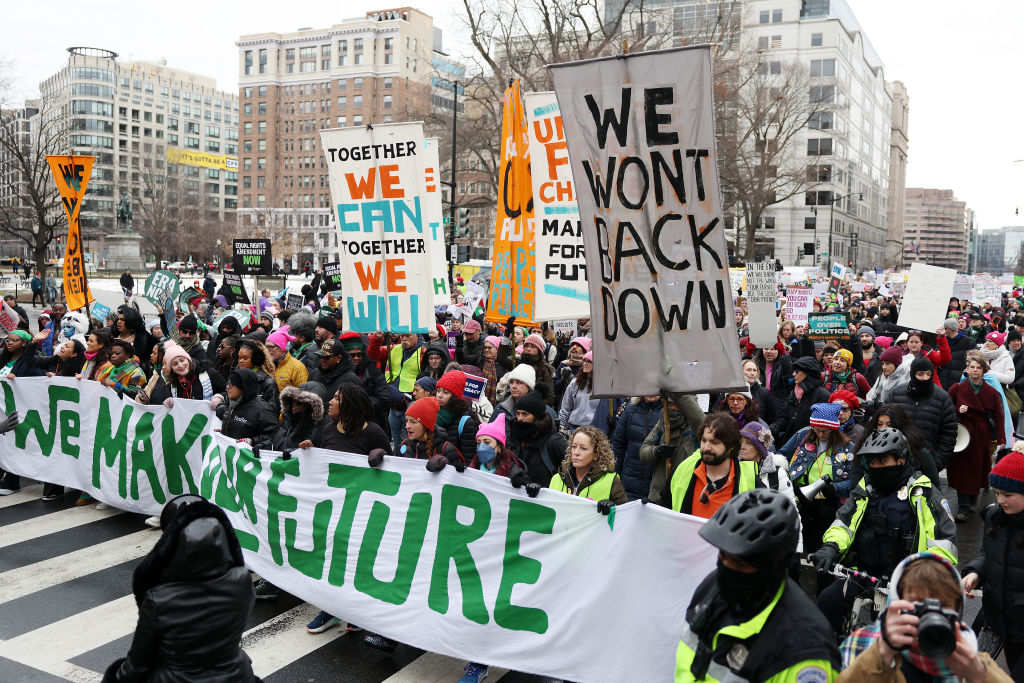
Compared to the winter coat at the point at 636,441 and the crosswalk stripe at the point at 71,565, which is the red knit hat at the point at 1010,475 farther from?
the crosswalk stripe at the point at 71,565

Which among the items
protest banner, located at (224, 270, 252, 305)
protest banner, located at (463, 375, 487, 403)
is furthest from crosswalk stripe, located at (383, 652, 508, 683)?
protest banner, located at (224, 270, 252, 305)

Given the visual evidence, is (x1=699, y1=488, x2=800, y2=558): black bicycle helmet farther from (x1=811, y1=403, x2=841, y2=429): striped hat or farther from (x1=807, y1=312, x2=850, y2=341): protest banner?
(x1=807, y1=312, x2=850, y2=341): protest banner

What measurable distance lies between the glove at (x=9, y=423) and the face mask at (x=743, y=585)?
8.65 m

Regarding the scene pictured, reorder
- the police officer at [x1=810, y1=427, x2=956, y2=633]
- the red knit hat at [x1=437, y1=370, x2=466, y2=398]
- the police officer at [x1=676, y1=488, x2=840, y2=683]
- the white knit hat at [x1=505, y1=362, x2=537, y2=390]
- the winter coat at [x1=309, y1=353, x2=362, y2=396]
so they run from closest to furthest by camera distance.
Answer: the police officer at [x1=676, y1=488, x2=840, y2=683]
the police officer at [x1=810, y1=427, x2=956, y2=633]
the red knit hat at [x1=437, y1=370, x2=466, y2=398]
the white knit hat at [x1=505, y1=362, x2=537, y2=390]
the winter coat at [x1=309, y1=353, x2=362, y2=396]

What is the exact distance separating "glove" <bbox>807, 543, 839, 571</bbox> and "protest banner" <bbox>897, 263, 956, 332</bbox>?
9.46m

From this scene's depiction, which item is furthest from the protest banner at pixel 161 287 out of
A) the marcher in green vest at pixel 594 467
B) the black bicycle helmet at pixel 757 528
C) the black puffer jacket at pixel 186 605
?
the black bicycle helmet at pixel 757 528

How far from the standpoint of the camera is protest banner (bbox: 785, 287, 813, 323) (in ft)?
52.3

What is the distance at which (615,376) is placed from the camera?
4.85 meters

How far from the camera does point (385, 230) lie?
8.60m

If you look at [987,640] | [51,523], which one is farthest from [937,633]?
[51,523]

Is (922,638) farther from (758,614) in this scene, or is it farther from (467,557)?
(467,557)

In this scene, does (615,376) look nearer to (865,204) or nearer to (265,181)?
(865,204)

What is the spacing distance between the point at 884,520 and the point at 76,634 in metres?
5.07

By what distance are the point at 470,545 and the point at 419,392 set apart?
2826mm
